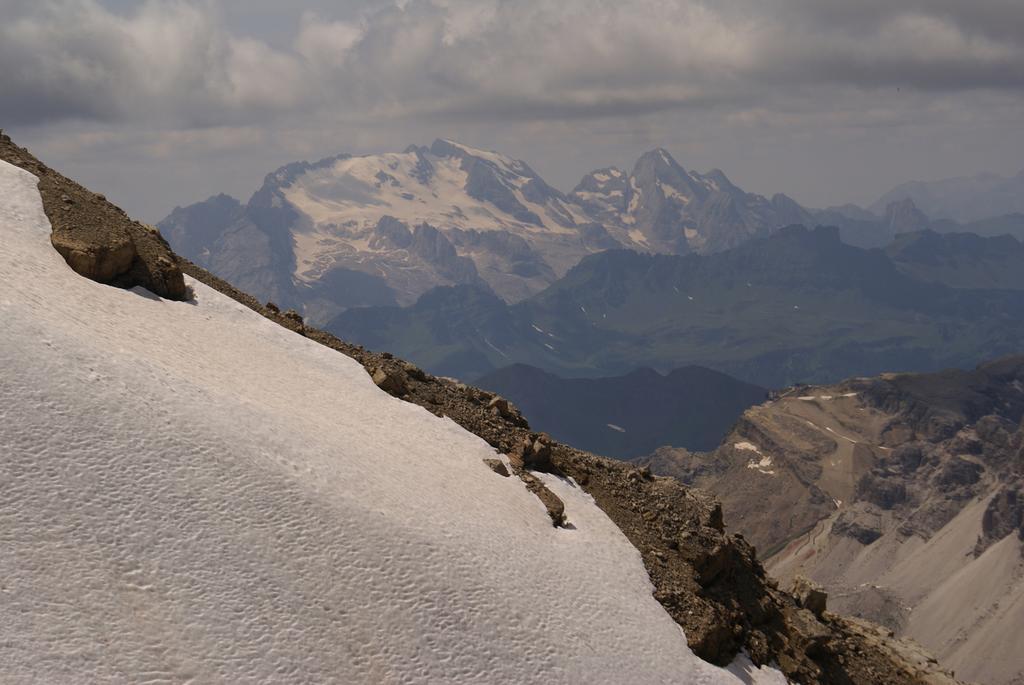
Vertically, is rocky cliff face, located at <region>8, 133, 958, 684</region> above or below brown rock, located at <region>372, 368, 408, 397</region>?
below

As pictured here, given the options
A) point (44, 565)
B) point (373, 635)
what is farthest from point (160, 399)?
point (373, 635)

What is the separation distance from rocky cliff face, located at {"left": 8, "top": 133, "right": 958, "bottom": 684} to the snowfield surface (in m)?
1.60

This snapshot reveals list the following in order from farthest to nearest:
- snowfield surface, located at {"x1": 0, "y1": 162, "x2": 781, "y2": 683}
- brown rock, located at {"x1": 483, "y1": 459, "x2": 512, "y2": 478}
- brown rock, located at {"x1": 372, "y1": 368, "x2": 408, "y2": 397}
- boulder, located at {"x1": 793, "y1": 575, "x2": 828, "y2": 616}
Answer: boulder, located at {"x1": 793, "y1": 575, "x2": 828, "y2": 616}
brown rock, located at {"x1": 372, "y1": 368, "x2": 408, "y2": 397}
brown rock, located at {"x1": 483, "y1": 459, "x2": 512, "y2": 478}
snowfield surface, located at {"x1": 0, "y1": 162, "x2": 781, "y2": 683}

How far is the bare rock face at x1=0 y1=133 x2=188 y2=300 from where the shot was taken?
147 feet

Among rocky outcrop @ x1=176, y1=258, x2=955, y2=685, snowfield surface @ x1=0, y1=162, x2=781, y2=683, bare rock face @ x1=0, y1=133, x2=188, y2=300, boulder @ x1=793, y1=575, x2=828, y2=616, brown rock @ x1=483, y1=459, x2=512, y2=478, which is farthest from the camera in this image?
boulder @ x1=793, y1=575, x2=828, y2=616

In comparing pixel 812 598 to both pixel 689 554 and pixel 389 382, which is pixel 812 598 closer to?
pixel 689 554

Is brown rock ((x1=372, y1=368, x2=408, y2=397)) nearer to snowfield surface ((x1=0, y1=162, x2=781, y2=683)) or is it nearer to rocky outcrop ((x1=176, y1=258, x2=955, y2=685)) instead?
rocky outcrop ((x1=176, y1=258, x2=955, y2=685))

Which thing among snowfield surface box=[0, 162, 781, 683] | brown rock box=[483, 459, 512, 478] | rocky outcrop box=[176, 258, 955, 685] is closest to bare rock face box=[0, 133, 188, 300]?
Answer: snowfield surface box=[0, 162, 781, 683]

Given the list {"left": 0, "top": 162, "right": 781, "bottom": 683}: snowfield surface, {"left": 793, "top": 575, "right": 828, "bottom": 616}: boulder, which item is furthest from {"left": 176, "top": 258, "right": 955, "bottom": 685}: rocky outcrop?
{"left": 0, "top": 162, "right": 781, "bottom": 683}: snowfield surface

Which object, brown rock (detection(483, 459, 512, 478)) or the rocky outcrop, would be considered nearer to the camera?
the rocky outcrop

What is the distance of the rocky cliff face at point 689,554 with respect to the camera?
41.0 m

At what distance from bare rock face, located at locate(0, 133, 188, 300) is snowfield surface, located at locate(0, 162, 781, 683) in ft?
3.74

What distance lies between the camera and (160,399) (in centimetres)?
3547

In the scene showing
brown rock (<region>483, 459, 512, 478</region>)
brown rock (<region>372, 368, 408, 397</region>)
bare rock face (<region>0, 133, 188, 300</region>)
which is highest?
bare rock face (<region>0, 133, 188, 300</region>)
